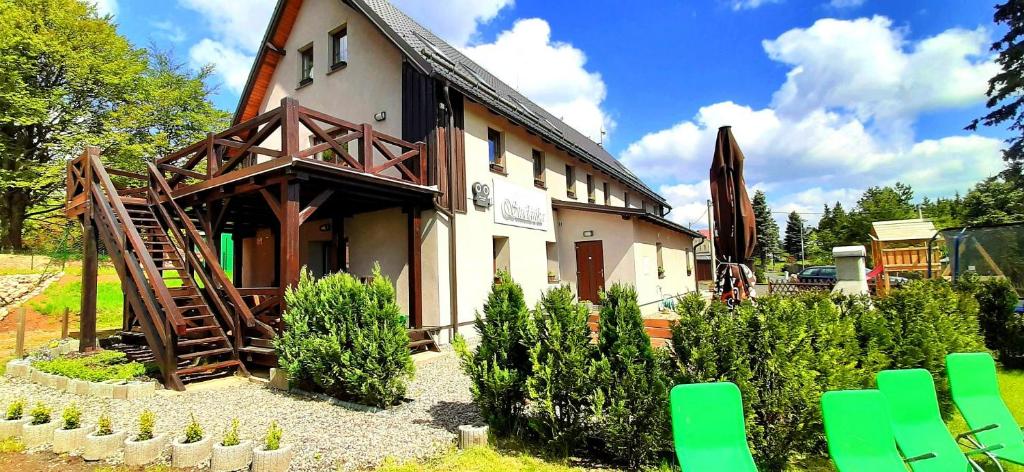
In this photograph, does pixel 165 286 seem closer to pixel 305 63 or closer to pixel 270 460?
pixel 270 460

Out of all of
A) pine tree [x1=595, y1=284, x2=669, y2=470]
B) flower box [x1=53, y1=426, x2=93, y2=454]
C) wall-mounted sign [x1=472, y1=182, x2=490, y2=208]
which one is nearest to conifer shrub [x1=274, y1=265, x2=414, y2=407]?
flower box [x1=53, y1=426, x2=93, y2=454]

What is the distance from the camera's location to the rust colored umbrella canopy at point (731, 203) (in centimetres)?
608

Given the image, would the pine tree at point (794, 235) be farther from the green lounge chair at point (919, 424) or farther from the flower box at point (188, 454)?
the flower box at point (188, 454)

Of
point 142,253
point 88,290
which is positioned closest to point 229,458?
point 142,253

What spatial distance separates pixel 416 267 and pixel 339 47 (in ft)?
23.2

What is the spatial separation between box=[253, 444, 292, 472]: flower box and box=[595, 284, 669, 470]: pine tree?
270 cm

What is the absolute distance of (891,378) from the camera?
12.7 feet

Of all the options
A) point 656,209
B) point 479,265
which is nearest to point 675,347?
point 479,265

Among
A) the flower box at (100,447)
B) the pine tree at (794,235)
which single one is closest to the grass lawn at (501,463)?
the flower box at (100,447)

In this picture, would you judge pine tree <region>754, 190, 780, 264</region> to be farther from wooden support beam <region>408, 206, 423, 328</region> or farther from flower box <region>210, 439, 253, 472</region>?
flower box <region>210, 439, 253, 472</region>

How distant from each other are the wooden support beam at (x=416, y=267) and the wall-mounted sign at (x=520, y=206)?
243cm

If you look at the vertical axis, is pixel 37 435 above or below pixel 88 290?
below

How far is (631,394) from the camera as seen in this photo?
3.86 meters

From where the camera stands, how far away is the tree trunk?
19906 mm
